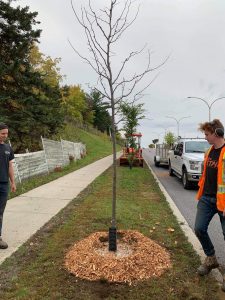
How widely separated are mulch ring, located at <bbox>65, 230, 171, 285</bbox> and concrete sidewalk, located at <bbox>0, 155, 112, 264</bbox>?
1.10 metres

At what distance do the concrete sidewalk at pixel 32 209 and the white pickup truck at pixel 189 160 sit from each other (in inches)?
150

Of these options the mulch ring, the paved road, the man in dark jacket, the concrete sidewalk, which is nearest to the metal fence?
the concrete sidewalk

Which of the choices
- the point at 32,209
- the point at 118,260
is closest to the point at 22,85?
the point at 32,209

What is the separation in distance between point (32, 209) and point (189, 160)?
7.21m

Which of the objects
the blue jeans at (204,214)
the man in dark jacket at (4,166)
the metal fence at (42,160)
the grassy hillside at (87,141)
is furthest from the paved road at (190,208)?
the grassy hillside at (87,141)

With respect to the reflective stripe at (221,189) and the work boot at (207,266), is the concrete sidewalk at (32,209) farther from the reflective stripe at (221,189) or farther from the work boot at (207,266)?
the reflective stripe at (221,189)

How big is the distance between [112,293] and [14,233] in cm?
293

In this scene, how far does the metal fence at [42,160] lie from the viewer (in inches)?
532

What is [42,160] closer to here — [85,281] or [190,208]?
[190,208]

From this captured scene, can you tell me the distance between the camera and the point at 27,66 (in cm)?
2023

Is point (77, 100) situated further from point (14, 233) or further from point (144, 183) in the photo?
point (14, 233)

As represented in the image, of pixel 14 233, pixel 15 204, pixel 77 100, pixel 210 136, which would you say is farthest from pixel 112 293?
pixel 77 100

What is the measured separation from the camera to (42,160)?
16.7 m

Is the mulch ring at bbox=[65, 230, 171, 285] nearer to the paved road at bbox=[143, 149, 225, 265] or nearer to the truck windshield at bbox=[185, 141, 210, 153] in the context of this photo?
the paved road at bbox=[143, 149, 225, 265]
